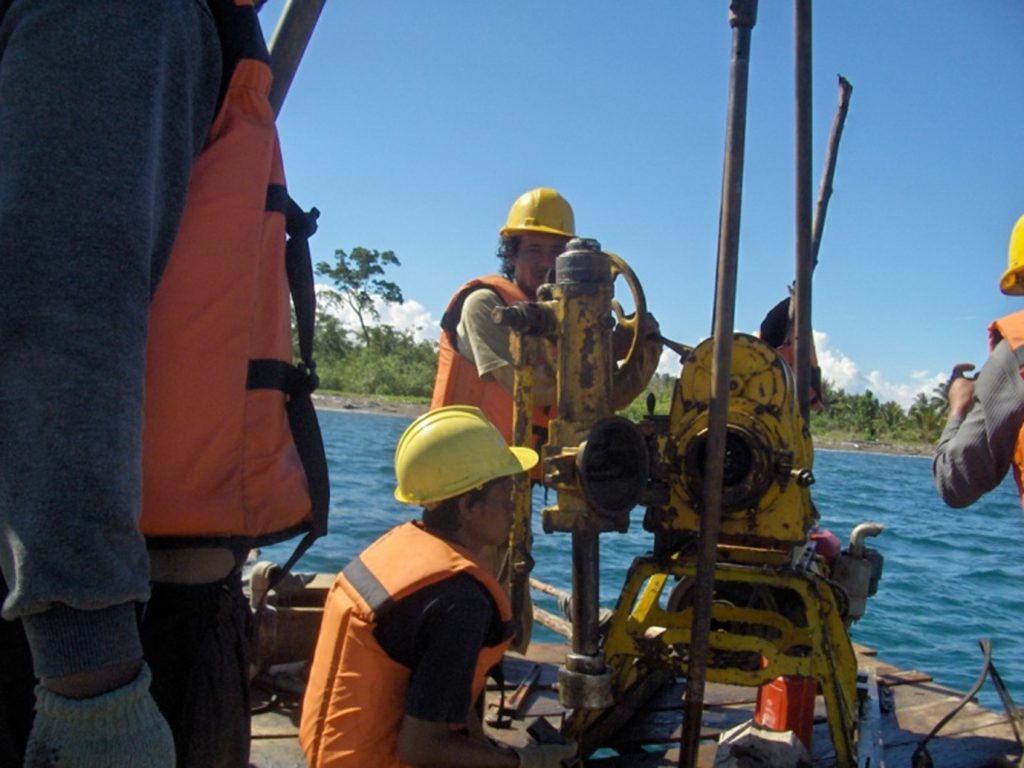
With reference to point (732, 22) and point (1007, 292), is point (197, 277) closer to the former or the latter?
point (732, 22)

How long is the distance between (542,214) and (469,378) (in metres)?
0.84

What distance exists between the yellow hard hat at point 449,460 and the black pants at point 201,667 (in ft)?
2.70

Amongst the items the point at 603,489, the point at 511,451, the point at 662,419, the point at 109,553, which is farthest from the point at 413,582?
the point at 662,419

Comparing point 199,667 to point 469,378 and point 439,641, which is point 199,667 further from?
point 469,378

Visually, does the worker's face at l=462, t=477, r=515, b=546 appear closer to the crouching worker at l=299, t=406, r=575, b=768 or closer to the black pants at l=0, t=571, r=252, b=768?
the crouching worker at l=299, t=406, r=575, b=768

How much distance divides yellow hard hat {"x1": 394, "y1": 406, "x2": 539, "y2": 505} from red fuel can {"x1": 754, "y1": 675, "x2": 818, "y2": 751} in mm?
1549

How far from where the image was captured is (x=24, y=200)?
3.43ft

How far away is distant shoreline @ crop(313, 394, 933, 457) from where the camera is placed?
46.5m

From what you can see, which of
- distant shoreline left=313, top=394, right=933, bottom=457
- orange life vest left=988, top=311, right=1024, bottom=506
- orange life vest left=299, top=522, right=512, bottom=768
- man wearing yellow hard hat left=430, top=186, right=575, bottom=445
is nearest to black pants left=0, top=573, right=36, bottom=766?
orange life vest left=299, top=522, right=512, bottom=768

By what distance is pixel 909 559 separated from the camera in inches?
622

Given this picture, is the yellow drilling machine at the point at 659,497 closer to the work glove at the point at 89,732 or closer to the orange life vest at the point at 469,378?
the orange life vest at the point at 469,378

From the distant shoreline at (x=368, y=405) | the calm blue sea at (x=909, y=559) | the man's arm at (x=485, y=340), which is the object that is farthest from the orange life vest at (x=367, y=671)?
the distant shoreline at (x=368, y=405)

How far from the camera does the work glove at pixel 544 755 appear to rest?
2417 millimetres

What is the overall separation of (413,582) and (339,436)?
31.6 metres
